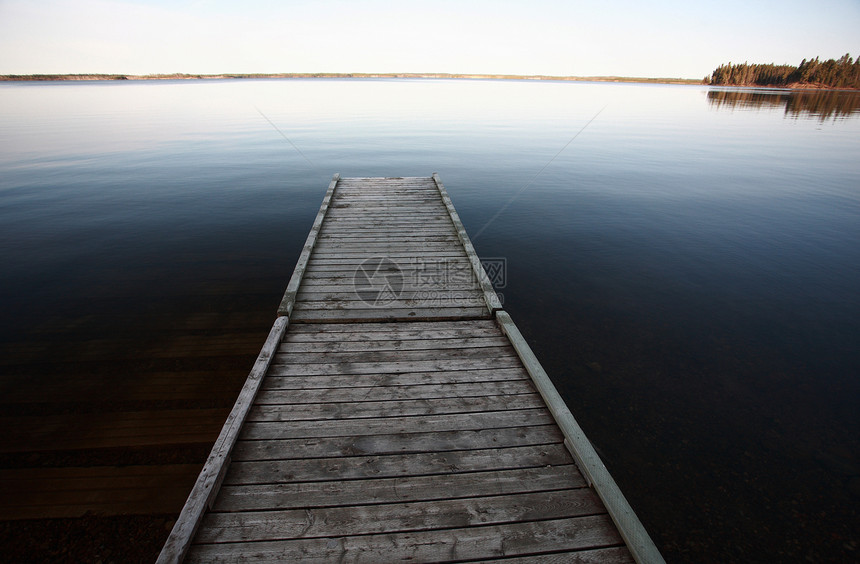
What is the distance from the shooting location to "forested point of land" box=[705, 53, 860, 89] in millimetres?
129625

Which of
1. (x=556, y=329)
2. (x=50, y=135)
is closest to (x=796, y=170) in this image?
(x=556, y=329)

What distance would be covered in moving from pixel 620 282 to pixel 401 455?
8.14 m

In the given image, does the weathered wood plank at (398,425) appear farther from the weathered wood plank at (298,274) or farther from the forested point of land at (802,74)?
the forested point of land at (802,74)

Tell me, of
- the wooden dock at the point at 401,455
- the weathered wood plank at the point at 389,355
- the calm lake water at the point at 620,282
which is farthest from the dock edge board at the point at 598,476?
the calm lake water at the point at 620,282

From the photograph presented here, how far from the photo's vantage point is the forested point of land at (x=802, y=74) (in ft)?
425

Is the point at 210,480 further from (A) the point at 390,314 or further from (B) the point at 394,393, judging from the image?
(A) the point at 390,314

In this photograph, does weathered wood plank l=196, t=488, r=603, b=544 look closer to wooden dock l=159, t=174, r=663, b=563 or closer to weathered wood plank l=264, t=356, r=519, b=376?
wooden dock l=159, t=174, r=663, b=563

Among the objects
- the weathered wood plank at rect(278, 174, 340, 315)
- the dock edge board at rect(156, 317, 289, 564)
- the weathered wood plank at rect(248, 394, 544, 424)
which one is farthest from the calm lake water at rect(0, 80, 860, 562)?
the dock edge board at rect(156, 317, 289, 564)

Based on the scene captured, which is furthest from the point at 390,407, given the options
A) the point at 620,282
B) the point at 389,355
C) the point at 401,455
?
the point at 620,282

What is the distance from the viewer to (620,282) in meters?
9.88

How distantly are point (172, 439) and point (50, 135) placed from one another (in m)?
36.9

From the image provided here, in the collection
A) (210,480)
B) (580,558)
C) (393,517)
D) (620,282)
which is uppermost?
(210,480)

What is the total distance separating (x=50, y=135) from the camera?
29.0 meters

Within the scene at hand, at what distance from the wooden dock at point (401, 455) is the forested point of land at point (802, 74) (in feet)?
632
